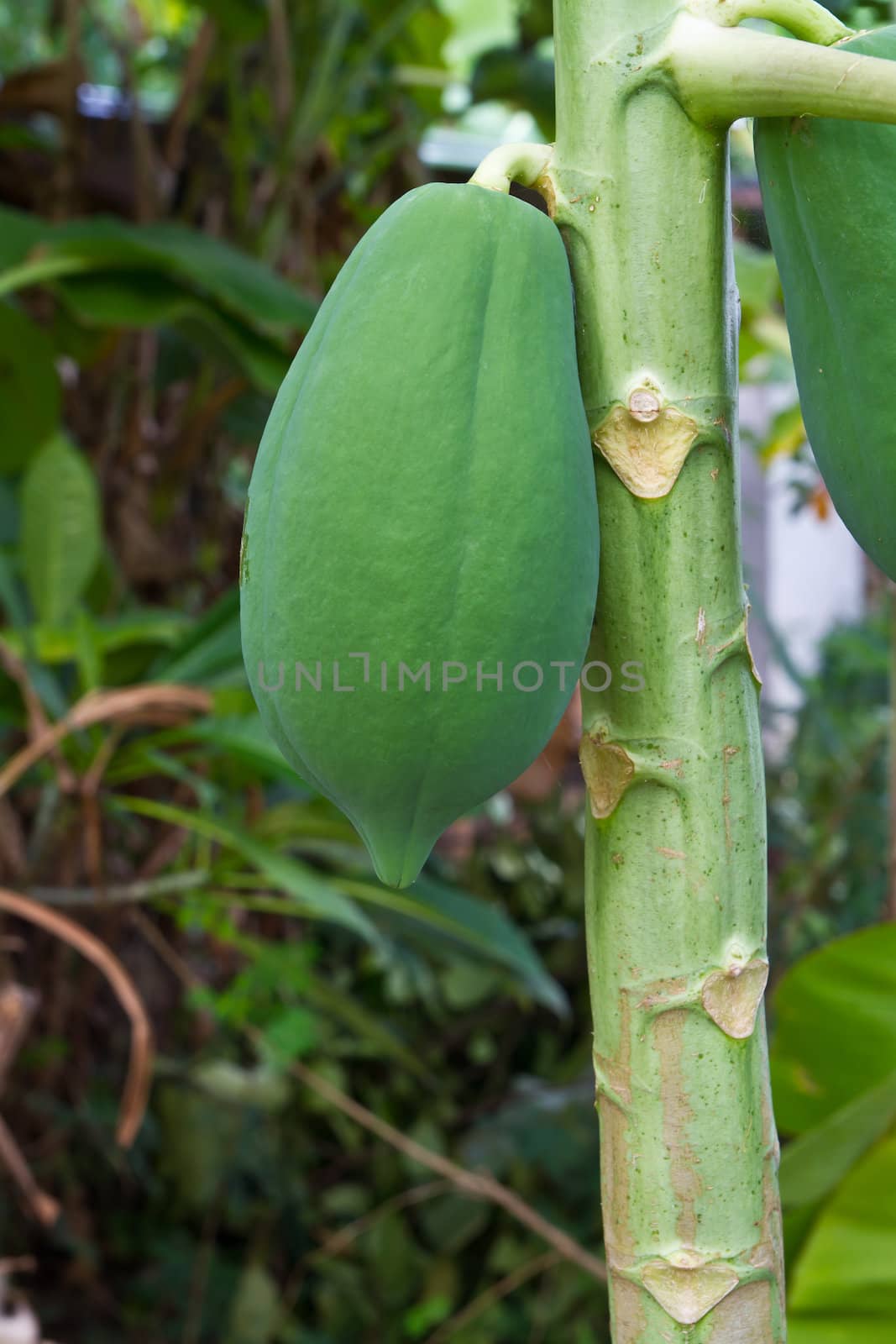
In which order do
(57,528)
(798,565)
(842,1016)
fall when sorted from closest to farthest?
1. (842,1016)
2. (57,528)
3. (798,565)

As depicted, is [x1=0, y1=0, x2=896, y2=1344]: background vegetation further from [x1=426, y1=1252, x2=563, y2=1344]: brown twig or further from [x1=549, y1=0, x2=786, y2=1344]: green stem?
[x1=549, y1=0, x2=786, y2=1344]: green stem

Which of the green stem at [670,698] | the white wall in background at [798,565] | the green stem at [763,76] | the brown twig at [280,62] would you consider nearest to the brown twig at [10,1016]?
Result: the green stem at [670,698]

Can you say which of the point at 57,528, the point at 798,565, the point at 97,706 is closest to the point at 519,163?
the point at 97,706

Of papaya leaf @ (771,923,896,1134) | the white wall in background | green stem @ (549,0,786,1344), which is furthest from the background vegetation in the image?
the white wall in background

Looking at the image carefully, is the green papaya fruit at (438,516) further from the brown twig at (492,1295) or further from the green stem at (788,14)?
the brown twig at (492,1295)

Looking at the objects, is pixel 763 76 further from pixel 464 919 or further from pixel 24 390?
pixel 24 390

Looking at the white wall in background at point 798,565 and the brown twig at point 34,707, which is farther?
the white wall in background at point 798,565
